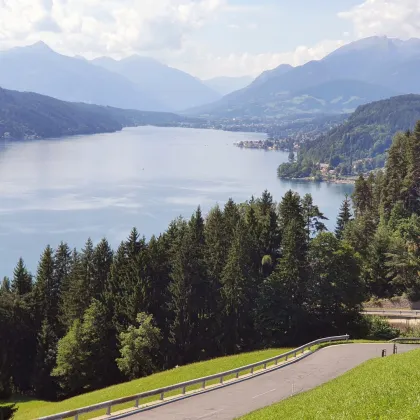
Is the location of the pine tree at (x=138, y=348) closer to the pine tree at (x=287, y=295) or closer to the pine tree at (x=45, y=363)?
the pine tree at (x=45, y=363)

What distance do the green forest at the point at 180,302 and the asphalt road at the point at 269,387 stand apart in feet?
28.4

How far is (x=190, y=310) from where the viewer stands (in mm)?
43406

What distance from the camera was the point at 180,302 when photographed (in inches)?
1704

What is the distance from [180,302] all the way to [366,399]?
28024 millimetres

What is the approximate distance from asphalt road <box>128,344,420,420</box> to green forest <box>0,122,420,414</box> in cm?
867

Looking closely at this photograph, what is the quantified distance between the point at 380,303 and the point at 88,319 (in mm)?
26466

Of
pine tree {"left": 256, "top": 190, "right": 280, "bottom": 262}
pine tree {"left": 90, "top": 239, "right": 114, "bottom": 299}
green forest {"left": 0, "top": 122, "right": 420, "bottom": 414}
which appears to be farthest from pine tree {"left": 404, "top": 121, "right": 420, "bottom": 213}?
pine tree {"left": 90, "top": 239, "right": 114, "bottom": 299}

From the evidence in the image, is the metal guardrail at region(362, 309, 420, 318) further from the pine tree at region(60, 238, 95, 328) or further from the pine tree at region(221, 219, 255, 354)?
the pine tree at region(60, 238, 95, 328)

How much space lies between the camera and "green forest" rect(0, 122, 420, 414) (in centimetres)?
4091

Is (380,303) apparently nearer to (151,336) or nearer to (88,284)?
(151,336)

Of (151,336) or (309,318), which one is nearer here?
(151,336)

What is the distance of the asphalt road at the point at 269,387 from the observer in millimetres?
21250

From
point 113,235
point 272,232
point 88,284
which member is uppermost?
point 272,232

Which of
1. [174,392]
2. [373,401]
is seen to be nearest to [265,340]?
[174,392]
